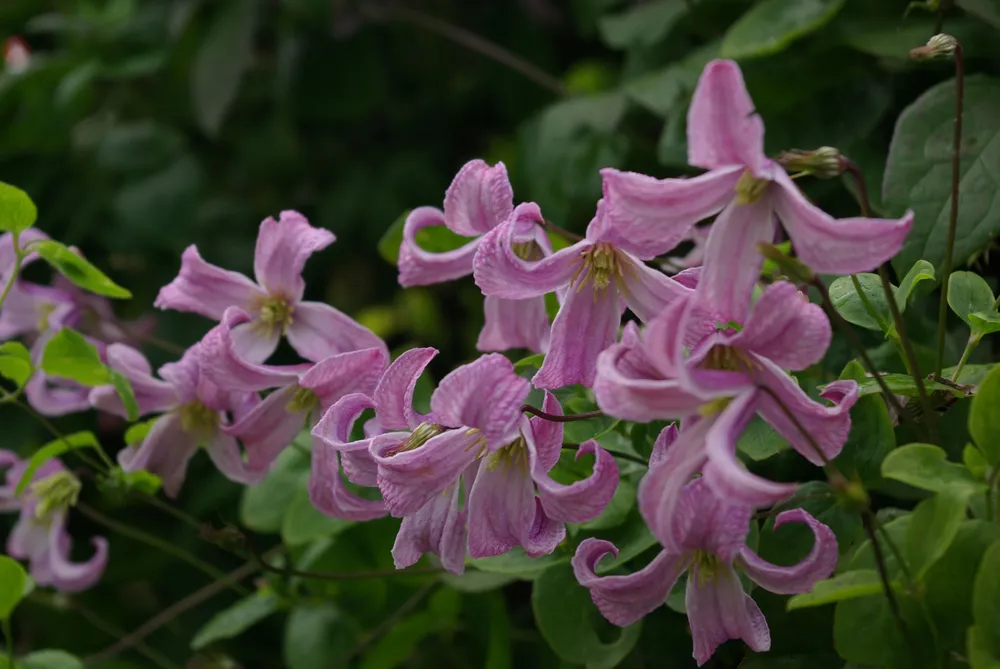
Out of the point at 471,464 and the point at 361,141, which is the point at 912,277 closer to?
the point at 471,464

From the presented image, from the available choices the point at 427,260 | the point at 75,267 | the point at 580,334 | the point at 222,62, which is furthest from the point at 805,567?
the point at 222,62

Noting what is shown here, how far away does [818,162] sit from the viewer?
0.41m

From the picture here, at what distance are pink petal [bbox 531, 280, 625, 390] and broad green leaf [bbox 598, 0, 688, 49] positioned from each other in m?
0.58

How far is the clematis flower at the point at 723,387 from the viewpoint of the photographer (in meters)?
0.37

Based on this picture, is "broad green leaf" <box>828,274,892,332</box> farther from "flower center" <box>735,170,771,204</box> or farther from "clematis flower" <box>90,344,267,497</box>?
"clematis flower" <box>90,344,267,497</box>

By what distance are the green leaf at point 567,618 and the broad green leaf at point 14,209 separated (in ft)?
1.24

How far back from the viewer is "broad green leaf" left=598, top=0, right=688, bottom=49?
3.31 ft

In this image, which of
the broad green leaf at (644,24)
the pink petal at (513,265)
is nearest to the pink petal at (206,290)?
the pink petal at (513,265)

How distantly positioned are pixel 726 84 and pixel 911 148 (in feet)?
1.10

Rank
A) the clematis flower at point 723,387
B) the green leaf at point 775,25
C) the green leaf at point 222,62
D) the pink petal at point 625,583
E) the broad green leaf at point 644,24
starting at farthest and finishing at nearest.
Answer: the green leaf at point 222,62
the broad green leaf at point 644,24
the green leaf at point 775,25
the pink petal at point 625,583
the clematis flower at point 723,387

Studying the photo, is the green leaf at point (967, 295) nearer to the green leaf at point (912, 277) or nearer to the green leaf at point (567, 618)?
the green leaf at point (912, 277)

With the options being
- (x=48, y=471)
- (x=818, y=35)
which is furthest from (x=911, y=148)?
(x=48, y=471)

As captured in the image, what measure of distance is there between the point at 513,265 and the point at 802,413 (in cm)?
15

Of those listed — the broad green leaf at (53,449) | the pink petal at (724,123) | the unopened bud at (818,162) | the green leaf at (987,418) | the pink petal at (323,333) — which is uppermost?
the pink petal at (724,123)
